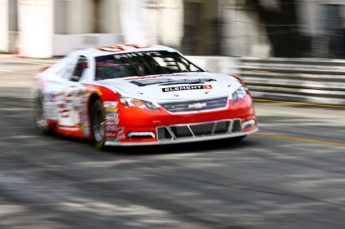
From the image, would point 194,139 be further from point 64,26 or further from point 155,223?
point 64,26

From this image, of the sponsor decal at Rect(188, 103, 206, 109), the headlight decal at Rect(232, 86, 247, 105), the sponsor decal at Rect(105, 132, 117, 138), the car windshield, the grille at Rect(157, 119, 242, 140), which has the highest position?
the car windshield

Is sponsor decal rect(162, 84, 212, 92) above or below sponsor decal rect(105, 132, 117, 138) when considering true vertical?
above

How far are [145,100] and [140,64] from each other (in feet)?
4.32

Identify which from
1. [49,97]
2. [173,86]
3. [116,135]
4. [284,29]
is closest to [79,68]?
[49,97]

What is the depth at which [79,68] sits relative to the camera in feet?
35.0

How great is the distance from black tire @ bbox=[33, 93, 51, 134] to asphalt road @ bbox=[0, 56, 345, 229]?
0.26 meters

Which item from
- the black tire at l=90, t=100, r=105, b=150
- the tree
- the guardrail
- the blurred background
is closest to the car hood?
the black tire at l=90, t=100, r=105, b=150

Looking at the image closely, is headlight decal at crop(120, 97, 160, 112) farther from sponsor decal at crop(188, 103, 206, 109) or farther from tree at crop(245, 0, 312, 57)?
tree at crop(245, 0, 312, 57)

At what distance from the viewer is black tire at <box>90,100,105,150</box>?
376 inches

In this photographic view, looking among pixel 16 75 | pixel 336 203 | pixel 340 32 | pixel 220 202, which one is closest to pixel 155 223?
pixel 220 202

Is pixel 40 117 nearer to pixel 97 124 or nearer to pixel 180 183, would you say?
pixel 97 124

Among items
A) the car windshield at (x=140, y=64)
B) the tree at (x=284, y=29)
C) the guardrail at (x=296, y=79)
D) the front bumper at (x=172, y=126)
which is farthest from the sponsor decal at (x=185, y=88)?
the tree at (x=284, y=29)

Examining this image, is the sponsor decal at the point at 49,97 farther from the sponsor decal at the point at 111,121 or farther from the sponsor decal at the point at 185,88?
the sponsor decal at the point at 185,88

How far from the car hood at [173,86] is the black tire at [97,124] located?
0.89ft
